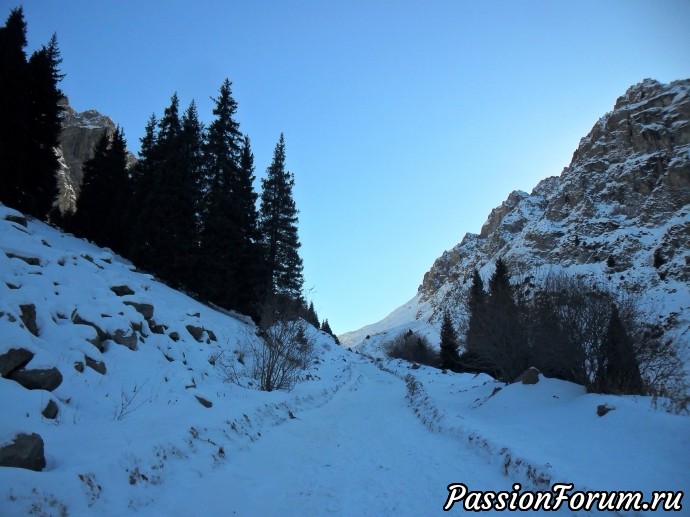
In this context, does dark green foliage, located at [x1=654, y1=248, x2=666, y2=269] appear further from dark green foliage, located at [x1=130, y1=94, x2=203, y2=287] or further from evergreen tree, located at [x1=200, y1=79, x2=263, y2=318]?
dark green foliage, located at [x1=130, y1=94, x2=203, y2=287]

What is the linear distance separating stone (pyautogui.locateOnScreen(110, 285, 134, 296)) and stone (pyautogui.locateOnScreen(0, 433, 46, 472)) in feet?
32.9

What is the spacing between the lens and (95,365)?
Result: 9.18 meters

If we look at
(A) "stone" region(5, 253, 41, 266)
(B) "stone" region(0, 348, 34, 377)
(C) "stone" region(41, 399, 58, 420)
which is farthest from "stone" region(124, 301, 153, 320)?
(C) "stone" region(41, 399, 58, 420)

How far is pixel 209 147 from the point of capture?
2962 centimetres

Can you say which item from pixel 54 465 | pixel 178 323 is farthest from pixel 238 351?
pixel 54 465

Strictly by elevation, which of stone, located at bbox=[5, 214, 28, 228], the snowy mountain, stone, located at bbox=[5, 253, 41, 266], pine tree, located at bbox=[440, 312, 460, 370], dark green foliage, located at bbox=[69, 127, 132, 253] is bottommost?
pine tree, located at bbox=[440, 312, 460, 370]

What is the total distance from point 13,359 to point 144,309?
671 cm

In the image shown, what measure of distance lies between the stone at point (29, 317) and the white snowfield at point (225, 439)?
16cm

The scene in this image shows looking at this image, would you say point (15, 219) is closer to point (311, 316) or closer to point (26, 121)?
point (26, 121)

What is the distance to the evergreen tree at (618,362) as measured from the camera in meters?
12.2

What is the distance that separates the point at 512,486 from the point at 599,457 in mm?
1810

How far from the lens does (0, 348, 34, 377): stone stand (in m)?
6.82

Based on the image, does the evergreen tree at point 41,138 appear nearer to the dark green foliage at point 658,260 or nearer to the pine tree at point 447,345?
the pine tree at point 447,345

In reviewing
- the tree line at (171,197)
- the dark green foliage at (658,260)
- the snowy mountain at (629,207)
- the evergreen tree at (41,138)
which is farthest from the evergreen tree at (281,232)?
the dark green foliage at (658,260)
